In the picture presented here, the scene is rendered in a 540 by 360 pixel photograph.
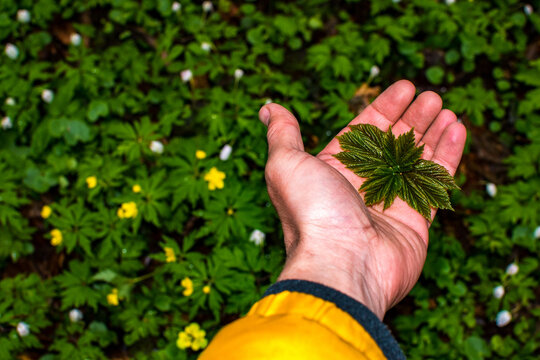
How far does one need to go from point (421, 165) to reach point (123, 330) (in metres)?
2.28

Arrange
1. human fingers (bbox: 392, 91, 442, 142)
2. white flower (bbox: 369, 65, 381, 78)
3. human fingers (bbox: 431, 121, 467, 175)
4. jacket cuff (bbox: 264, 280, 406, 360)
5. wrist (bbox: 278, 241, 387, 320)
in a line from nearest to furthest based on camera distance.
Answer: jacket cuff (bbox: 264, 280, 406, 360)
wrist (bbox: 278, 241, 387, 320)
human fingers (bbox: 431, 121, 467, 175)
human fingers (bbox: 392, 91, 442, 142)
white flower (bbox: 369, 65, 381, 78)

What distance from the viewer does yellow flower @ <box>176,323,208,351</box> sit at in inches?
91.5

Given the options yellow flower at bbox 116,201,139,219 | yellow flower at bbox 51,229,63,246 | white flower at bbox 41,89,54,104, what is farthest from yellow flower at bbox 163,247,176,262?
white flower at bbox 41,89,54,104

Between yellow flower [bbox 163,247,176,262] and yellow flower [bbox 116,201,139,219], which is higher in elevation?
yellow flower [bbox 116,201,139,219]

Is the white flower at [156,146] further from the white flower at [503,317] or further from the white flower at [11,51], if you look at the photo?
the white flower at [503,317]

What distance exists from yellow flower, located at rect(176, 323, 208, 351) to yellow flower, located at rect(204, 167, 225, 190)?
90 cm

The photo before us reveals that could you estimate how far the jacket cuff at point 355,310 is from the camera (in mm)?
1242

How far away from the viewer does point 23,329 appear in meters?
2.37

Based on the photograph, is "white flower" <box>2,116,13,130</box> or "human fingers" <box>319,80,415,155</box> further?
"white flower" <box>2,116,13,130</box>

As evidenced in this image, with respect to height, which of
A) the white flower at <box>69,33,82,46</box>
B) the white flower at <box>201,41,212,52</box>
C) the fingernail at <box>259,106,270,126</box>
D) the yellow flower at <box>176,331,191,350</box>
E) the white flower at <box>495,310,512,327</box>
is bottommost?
the yellow flower at <box>176,331,191,350</box>

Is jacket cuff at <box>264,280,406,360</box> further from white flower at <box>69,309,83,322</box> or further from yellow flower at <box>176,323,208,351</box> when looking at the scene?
white flower at <box>69,309,83,322</box>

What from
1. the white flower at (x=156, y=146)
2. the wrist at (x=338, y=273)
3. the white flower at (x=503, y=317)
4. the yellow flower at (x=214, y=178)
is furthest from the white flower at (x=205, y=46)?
the white flower at (x=503, y=317)

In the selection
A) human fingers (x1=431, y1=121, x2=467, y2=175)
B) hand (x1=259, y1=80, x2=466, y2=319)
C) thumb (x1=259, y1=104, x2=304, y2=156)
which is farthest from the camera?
human fingers (x1=431, y1=121, x2=467, y2=175)

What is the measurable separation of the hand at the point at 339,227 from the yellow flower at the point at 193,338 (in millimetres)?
904
